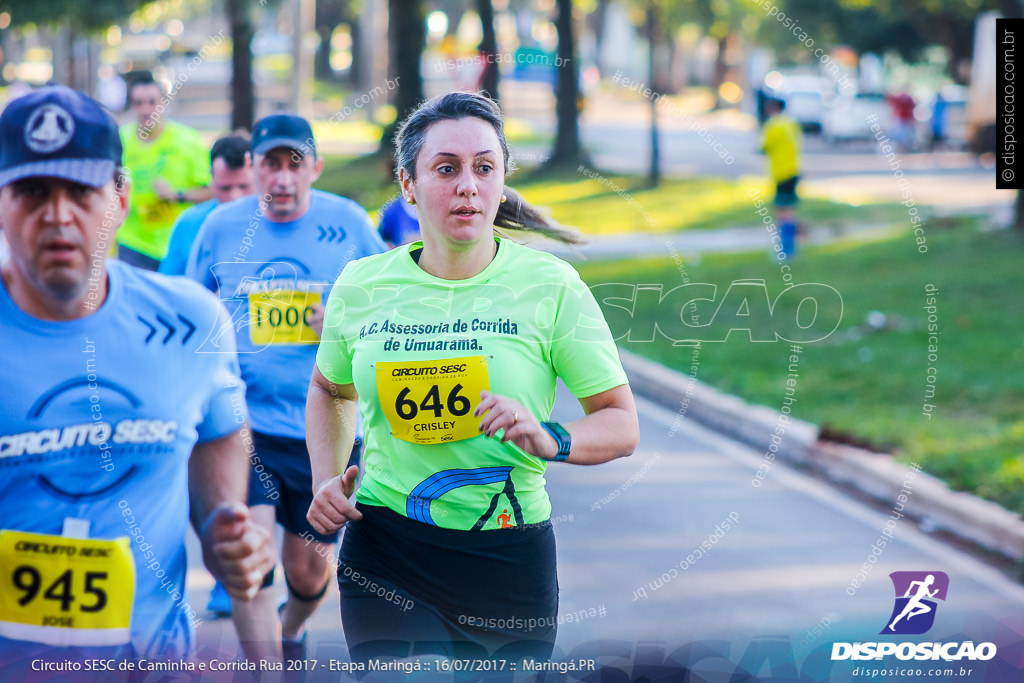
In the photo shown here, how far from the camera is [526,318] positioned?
295cm

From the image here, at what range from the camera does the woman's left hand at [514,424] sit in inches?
106

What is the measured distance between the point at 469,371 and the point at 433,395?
101 mm

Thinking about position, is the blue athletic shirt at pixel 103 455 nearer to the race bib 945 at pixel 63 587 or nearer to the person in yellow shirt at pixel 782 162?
the race bib 945 at pixel 63 587

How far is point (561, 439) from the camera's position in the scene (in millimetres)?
2807

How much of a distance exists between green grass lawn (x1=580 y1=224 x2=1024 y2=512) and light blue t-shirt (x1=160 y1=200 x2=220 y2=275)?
1640mm

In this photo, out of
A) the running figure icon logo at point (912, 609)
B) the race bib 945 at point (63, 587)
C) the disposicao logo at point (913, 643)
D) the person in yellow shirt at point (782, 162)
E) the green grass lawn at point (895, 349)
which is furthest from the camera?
Result: the person in yellow shirt at point (782, 162)

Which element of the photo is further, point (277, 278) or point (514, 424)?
point (277, 278)

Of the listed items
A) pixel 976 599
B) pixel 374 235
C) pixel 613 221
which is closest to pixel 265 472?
pixel 374 235

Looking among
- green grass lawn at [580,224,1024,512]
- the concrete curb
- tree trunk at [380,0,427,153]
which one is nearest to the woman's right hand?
green grass lawn at [580,224,1024,512]

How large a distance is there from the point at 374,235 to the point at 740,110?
54.3m

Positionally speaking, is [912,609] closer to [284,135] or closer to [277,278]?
[277,278]

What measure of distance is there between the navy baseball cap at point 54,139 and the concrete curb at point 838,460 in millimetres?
4835

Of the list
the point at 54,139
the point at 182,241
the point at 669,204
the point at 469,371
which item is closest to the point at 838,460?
the point at 182,241

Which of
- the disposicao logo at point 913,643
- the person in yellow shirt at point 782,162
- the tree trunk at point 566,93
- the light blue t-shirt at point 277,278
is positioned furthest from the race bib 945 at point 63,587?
the tree trunk at point 566,93
